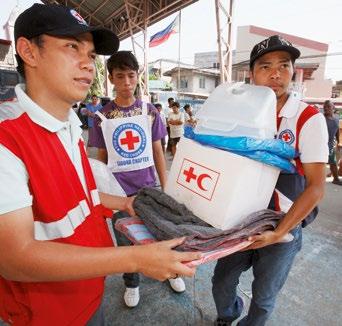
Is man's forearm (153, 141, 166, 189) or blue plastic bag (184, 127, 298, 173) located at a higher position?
blue plastic bag (184, 127, 298, 173)

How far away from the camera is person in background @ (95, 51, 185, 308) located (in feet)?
5.84

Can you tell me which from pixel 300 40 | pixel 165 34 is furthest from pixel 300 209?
pixel 300 40

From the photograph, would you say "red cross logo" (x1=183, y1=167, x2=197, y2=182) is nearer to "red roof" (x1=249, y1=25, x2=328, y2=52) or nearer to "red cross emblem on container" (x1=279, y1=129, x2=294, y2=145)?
"red cross emblem on container" (x1=279, y1=129, x2=294, y2=145)

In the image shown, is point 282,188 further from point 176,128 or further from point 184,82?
point 184,82

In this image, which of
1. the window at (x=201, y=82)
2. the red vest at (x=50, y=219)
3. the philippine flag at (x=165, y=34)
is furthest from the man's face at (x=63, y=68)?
the window at (x=201, y=82)

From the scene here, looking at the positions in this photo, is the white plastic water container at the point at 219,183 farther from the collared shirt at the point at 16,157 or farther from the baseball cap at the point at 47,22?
the baseball cap at the point at 47,22

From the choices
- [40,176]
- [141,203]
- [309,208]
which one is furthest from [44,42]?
[309,208]

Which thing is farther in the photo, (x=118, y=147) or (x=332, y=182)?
(x=332, y=182)

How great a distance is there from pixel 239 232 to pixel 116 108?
4.28 ft

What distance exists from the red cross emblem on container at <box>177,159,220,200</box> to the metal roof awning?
6.73 m

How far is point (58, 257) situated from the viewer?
2.06 ft

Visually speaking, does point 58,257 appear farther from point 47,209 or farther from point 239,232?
point 239,232

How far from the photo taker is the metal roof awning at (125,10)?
7.57 metres

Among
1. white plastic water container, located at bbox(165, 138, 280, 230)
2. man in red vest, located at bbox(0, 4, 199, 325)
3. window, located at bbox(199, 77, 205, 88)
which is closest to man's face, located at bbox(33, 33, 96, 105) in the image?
man in red vest, located at bbox(0, 4, 199, 325)
